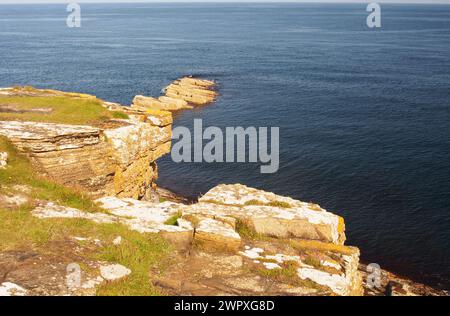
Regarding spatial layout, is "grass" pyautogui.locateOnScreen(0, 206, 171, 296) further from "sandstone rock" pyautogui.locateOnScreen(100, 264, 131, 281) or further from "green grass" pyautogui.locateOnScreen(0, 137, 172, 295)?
"sandstone rock" pyautogui.locateOnScreen(100, 264, 131, 281)

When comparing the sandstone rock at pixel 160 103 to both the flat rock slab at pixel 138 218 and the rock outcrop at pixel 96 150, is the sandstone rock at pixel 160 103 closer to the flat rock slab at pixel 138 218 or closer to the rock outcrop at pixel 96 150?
the rock outcrop at pixel 96 150

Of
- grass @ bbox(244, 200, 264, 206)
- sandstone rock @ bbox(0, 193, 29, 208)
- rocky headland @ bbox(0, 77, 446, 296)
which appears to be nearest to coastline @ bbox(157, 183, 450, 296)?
rocky headland @ bbox(0, 77, 446, 296)

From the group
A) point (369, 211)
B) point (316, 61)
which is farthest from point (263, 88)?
point (369, 211)

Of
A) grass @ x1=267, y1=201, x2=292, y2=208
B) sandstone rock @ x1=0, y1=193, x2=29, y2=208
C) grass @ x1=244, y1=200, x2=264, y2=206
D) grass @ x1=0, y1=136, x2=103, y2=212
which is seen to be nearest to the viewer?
sandstone rock @ x1=0, y1=193, x2=29, y2=208

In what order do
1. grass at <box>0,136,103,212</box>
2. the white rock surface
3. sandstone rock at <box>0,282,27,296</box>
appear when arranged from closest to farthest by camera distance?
1. sandstone rock at <box>0,282,27,296</box>
2. the white rock surface
3. grass at <box>0,136,103,212</box>

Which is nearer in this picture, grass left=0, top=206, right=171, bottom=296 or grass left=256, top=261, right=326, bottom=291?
grass left=0, top=206, right=171, bottom=296

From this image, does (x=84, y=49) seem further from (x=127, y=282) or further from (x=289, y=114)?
(x=127, y=282)

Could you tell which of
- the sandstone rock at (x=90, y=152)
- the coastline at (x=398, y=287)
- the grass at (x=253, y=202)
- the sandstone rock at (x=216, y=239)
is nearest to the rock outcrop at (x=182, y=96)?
the sandstone rock at (x=90, y=152)

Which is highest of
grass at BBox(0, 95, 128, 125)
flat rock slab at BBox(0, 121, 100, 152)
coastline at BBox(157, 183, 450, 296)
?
grass at BBox(0, 95, 128, 125)
